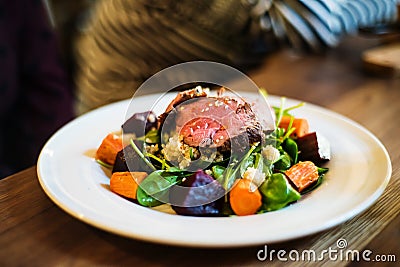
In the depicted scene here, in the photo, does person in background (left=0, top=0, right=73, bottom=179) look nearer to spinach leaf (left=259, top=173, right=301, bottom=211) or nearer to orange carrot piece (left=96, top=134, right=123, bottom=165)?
orange carrot piece (left=96, top=134, right=123, bottom=165)

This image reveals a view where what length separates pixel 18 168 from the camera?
1.74m

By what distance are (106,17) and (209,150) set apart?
100cm

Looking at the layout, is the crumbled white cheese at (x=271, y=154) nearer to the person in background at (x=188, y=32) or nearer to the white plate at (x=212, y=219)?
the white plate at (x=212, y=219)

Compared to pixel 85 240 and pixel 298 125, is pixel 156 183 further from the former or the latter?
pixel 298 125

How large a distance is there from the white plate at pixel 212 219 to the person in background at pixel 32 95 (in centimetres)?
73

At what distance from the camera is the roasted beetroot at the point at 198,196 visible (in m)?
0.78

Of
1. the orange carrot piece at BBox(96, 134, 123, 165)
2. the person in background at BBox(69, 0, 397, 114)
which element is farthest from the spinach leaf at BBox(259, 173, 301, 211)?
the person in background at BBox(69, 0, 397, 114)

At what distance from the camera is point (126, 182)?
850 millimetres

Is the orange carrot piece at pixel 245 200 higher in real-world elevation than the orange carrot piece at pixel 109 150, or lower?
higher

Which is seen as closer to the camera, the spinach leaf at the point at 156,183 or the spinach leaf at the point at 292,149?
the spinach leaf at the point at 156,183

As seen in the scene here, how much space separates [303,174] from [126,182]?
0.32m

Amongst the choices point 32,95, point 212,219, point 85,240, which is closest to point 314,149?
point 212,219

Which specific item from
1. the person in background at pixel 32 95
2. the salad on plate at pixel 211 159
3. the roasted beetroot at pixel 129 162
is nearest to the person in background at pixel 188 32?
the person in background at pixel 32 95

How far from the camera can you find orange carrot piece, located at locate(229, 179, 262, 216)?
31.0 inches
